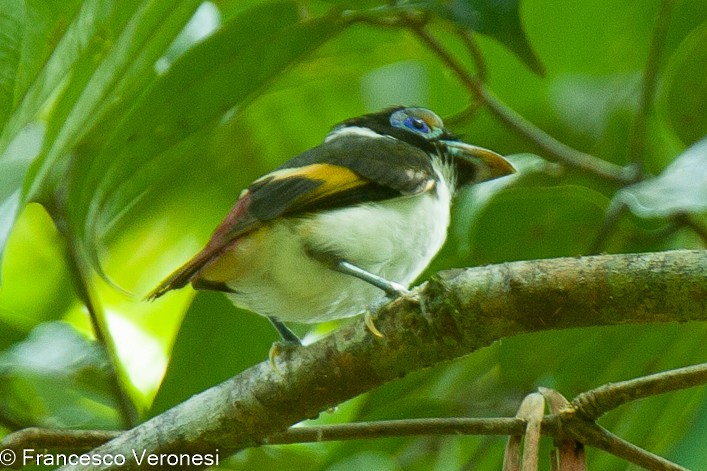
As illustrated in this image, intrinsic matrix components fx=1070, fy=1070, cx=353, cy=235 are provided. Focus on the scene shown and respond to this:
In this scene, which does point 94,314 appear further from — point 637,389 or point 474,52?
point 637,389

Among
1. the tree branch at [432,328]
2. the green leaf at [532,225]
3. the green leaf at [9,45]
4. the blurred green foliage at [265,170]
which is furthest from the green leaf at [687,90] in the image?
the green leaf at [9,45]

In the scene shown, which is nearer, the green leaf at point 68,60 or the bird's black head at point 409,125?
the green leaf at point 68,60

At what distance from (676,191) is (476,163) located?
715 millimetres

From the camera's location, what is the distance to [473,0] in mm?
2336

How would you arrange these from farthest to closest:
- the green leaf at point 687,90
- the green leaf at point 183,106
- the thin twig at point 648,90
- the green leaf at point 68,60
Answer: the green leaf at point 687,90, the thin twig at point 648,90, the green leaf at point 183,106, the green leaf at point 68,60

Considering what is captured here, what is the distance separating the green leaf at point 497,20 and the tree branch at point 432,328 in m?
0.92

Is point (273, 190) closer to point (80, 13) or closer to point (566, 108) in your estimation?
point (80, 13)

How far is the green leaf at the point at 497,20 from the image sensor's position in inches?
91.1

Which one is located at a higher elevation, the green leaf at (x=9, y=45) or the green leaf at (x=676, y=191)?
the green leaf at (x=9, y=45)

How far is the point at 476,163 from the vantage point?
8.87 ft

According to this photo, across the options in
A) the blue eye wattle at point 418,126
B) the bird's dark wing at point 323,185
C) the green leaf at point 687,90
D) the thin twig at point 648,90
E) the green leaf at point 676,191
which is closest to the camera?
the green leaf at point 676,191

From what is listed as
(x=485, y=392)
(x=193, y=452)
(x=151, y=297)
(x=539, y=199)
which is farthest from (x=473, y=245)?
(x=193, y=452)

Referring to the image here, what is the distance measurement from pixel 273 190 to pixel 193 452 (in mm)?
633

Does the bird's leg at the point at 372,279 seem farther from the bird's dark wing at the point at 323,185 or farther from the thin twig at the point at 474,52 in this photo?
the thin twig at the point at 474,52
